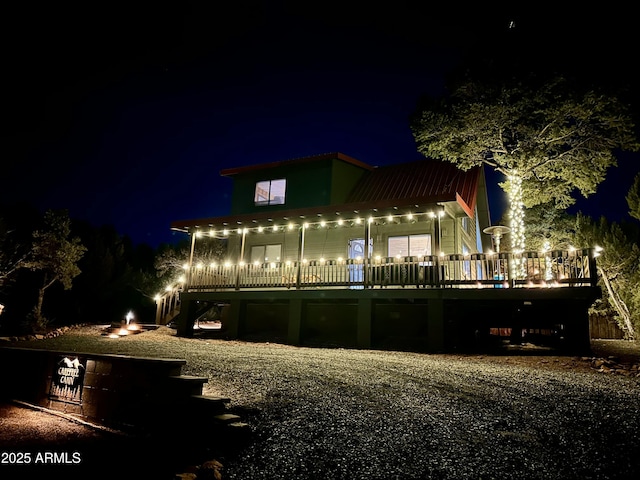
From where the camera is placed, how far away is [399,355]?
10.9 meters

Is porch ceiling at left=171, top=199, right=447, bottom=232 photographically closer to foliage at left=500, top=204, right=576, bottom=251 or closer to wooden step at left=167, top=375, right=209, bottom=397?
foliage at left=500, top=204, right=576, bottom=251

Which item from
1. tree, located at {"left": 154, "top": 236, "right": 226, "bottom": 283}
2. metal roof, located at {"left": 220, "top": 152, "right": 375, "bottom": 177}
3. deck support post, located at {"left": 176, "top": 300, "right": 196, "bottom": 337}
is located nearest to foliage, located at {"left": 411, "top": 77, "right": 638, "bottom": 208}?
metal roof, located at {"left": 220, "top": 152, "right": 375, "bottom": 177}

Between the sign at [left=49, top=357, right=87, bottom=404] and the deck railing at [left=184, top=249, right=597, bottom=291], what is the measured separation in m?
7.94

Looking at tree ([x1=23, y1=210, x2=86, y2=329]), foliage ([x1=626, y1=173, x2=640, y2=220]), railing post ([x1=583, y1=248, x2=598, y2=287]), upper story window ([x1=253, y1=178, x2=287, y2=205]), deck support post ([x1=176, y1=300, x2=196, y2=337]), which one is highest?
upper story window ([x1=253, y1=178, x2=287, y2=205])

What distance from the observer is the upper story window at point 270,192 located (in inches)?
800

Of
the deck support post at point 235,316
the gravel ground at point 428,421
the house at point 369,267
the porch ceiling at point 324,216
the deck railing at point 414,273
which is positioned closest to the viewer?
the gravel ground at point 428,421

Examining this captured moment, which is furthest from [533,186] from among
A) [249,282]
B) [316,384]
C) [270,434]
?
[270,434]

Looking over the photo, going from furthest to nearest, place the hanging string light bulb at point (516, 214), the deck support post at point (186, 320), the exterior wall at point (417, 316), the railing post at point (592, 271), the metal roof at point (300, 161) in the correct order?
the metal roof at point (300, 161) < the deck support post at point (186, 320) < the hanging string light bulb at point (516, 214) < the exterior wall at point (417, 316) < the railing post at point (592, 271)

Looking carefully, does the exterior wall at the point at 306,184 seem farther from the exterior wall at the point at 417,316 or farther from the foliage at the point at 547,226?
the foliage at the point at 547,226

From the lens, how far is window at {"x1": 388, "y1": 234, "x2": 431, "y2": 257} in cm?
1620

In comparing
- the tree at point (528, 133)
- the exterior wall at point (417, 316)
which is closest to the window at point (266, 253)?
the exterior wall at point (417, 316)

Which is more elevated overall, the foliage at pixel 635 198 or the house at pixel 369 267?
the foliage at pixel 635 198

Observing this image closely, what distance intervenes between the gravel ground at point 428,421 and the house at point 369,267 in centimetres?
359

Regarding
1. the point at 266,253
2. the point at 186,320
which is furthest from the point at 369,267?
the point at 186,320
